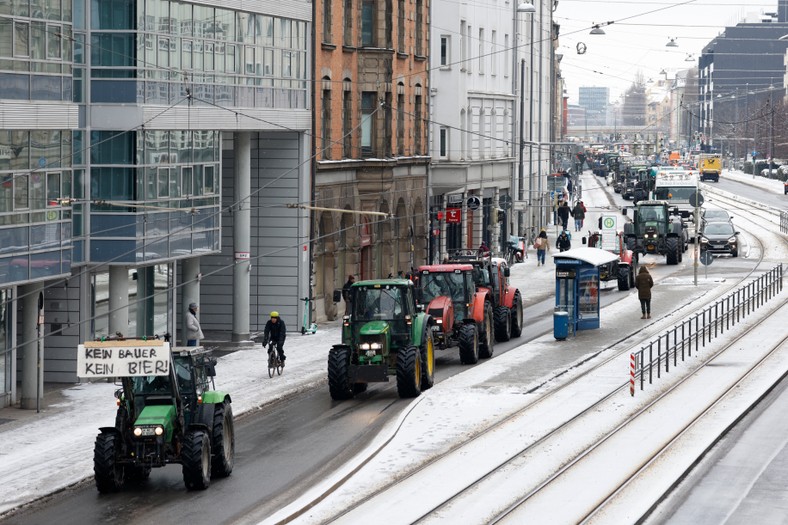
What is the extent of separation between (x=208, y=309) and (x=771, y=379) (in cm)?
1916

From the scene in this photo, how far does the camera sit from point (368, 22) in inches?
2195

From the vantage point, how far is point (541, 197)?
311 feet

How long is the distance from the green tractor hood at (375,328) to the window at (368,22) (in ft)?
76.6

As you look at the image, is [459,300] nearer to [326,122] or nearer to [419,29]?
[326,122]

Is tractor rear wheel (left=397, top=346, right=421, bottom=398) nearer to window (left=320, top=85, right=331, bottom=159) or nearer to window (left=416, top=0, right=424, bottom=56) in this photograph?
window (left=320, top=85, right=331, bottom=159)

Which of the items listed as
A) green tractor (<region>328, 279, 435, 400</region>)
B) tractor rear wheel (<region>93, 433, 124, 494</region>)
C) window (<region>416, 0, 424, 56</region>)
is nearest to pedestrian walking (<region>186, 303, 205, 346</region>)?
green tractor (<region>328, 279, 435, 400</region>)

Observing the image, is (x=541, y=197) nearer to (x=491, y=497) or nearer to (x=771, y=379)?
(x=771, y=379)

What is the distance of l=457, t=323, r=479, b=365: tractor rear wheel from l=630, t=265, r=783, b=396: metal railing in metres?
4.00

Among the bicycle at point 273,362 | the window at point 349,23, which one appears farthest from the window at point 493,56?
the bicycle at point 273,362

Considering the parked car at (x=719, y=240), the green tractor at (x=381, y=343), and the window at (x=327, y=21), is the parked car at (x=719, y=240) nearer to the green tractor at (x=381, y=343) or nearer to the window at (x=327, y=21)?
the window at (x=327, y=21)

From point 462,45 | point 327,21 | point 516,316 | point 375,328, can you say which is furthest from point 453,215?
Answer: point 375,328

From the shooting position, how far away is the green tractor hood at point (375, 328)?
110 feet

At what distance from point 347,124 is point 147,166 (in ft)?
54.1

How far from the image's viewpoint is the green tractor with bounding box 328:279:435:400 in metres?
33.5
